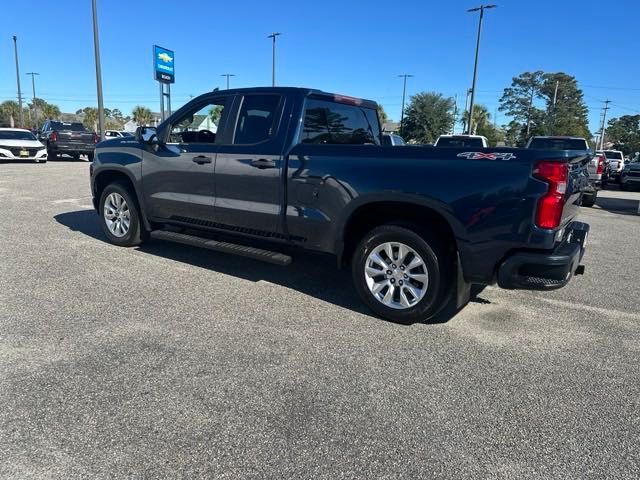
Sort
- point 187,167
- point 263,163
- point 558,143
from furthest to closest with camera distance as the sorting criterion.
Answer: point 558,143
point 187,167
point 263,163

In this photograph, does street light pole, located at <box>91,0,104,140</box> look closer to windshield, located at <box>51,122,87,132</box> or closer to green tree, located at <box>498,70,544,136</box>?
windshield, located at <box>51,122,87,132</box>

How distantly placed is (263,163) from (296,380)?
7.54 feet

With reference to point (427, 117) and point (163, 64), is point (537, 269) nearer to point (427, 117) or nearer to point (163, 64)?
point (163, 64)

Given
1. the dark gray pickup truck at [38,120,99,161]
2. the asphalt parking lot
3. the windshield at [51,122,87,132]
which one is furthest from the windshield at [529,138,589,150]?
the windshield at [51,122,87,132]

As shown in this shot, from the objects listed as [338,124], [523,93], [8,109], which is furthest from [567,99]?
Result: [8,109]

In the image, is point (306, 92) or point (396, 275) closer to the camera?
point (396, 275)

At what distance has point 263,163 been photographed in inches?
187

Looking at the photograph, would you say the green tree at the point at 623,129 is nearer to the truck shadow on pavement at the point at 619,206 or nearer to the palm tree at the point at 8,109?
the truck shadow on pavement at the point at 619,206

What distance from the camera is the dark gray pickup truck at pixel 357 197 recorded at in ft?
11.6

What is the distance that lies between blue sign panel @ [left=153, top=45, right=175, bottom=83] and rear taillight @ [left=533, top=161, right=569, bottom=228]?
25900 mm

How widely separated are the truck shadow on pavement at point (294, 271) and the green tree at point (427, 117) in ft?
181

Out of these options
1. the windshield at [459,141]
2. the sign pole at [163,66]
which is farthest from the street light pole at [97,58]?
the windshield at [459,141]

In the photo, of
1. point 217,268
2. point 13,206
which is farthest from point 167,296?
point 13,206

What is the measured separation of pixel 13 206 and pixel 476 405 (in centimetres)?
962
